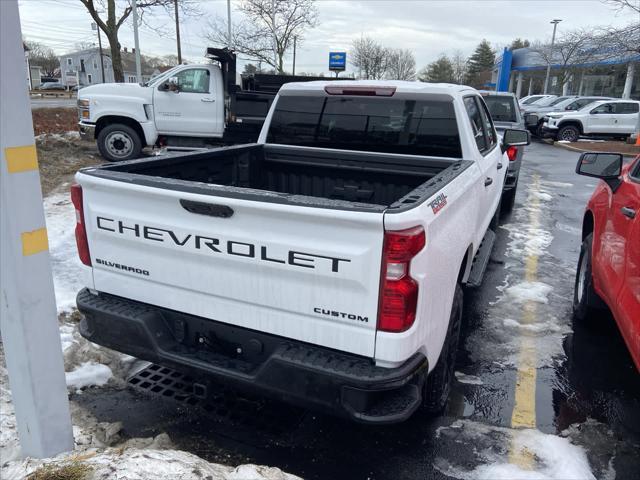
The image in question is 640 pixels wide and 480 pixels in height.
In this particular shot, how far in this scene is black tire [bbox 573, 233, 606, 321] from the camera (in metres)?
4.47

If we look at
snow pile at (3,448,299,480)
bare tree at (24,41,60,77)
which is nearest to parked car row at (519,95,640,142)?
snow pile at (3,448,299,480)

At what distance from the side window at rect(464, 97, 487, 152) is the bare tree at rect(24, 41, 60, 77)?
107 m

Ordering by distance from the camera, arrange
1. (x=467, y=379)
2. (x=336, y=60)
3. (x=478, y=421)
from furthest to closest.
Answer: (x=336, y=60) < (x=467, y=379) < (x=478, y=421)

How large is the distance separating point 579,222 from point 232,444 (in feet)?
25.2

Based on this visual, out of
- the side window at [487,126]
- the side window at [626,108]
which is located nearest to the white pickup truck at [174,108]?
the side window at [487,126]

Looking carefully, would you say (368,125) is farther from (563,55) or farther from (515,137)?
(563,55)

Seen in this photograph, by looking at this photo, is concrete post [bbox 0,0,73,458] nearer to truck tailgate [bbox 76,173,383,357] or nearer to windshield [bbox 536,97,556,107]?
truck tailgate [bbox 76,173,383,357]

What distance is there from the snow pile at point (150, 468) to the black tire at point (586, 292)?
3249 mm

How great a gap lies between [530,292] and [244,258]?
13.1ft

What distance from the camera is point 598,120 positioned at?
73.6 feet

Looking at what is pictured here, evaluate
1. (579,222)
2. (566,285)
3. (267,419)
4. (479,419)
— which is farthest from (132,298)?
(579,222)

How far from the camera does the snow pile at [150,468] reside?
213cm

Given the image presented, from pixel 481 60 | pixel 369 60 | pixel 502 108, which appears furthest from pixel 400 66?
pixel 502 108

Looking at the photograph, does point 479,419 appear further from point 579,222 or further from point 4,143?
point 579,222
